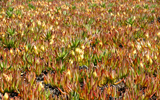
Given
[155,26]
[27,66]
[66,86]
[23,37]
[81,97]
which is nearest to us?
[81,97]

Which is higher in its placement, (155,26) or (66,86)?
(155,26)

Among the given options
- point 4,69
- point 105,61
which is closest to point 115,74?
point 105,61

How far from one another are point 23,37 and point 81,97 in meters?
2.81

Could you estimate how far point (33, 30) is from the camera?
5449mm

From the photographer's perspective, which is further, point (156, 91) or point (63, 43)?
point (63, 43)

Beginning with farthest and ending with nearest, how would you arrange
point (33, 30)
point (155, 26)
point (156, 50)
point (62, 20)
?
point (62, 20) < point (155, 26) < point (33, 30) < point (156, 50)

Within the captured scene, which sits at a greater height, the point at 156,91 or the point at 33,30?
the point at 33,30

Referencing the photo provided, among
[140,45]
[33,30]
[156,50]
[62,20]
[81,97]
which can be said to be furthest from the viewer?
[62,20]

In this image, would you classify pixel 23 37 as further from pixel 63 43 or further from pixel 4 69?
pixel 4 69

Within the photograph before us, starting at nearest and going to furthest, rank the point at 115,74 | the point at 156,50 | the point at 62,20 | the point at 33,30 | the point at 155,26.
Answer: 1. the point at 115,74
2. the point at 156,50
3. the point at 33,30
4. the point at 155,26
5. the point at 62,20

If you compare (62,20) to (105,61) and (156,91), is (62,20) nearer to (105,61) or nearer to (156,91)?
(105,61)

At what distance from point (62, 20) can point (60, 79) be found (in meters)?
4.04

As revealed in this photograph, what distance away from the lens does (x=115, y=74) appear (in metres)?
3.22

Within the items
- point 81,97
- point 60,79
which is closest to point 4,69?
point 60,79
